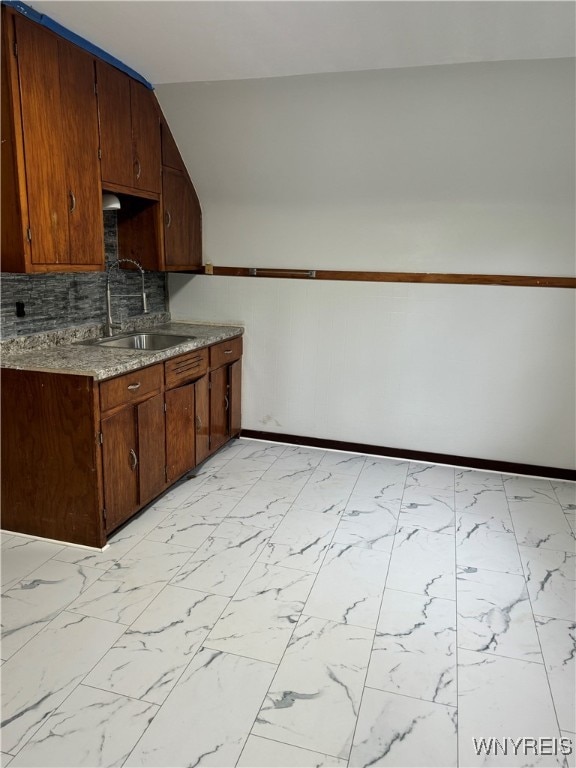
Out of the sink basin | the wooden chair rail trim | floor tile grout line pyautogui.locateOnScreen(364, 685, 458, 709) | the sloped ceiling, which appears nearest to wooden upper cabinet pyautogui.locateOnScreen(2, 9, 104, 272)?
the sloped ceiling

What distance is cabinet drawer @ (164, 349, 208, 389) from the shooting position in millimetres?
3092

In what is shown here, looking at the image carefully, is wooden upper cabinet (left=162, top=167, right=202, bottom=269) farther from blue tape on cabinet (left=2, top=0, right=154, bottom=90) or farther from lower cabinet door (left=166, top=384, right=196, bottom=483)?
lower cabinet door (left=166, top=384, right=196, bottom=483)

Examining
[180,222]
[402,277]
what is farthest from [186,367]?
[402,277]

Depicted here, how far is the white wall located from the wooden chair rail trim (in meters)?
0.05

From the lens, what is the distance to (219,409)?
3799 mm

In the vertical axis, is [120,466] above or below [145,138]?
below

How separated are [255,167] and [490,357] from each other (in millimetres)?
1969

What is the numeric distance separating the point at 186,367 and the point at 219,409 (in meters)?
0.62

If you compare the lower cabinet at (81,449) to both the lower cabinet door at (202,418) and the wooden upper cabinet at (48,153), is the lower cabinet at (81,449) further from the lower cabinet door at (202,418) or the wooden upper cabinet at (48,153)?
the wooden upper cabinet at (48,153)

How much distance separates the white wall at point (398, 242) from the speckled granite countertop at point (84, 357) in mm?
896

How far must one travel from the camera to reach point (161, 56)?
2727mm

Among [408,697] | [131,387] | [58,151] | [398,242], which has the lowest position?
[408,697]

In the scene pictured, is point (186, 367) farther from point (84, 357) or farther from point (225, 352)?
point (84, 357)

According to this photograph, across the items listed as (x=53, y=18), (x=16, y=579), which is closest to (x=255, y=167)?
→ (x=53, y=18)
